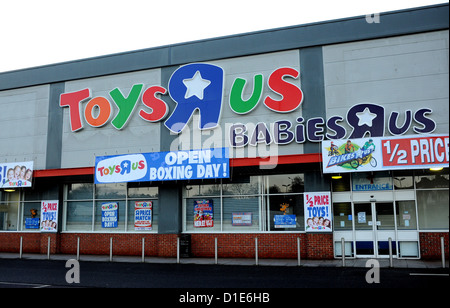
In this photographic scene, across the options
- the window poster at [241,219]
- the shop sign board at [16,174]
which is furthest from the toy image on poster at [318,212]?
the shop sign board at [16,174]

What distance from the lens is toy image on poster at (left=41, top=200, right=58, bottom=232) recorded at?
21156 millimetres

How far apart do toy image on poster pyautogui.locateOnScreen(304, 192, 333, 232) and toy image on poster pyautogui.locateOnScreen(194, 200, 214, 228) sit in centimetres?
417

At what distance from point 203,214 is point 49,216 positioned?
25.8ft

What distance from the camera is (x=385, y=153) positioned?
15688mm

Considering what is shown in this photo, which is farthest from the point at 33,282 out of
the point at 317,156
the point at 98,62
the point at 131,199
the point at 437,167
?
the point at 437,167

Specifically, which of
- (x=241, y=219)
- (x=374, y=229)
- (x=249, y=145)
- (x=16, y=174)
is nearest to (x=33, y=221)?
(x=16, y=174)

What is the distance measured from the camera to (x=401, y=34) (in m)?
16.8

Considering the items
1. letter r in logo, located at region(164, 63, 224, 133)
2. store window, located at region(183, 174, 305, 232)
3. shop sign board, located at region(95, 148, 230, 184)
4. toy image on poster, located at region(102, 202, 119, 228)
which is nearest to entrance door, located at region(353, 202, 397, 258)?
store window, located at region(183, 174, 305, 232)

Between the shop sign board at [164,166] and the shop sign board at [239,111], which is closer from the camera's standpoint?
the shop sign board at [239,111]

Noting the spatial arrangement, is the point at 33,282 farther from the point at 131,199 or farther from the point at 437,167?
the point at 437,167

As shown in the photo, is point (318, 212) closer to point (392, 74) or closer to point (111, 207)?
point (392, 74)

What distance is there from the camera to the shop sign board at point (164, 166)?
17.6m

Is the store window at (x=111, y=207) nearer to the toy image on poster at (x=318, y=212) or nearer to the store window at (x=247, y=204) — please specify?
the store window at (x=247, y=204)
